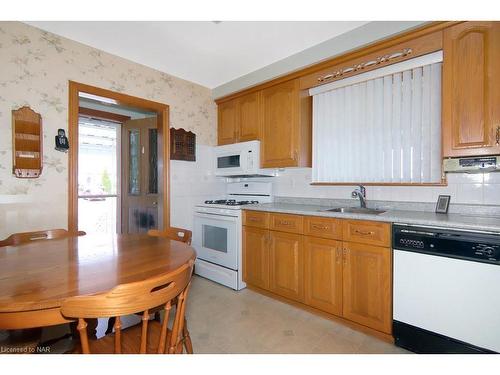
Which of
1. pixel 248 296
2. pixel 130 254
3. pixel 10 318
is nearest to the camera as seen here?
pixel 10 318

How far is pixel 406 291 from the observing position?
1664 mm

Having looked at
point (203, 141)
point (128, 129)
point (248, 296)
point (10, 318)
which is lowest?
point (248, 296)

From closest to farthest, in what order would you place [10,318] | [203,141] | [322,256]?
[10,318], [322,256], [203,141]

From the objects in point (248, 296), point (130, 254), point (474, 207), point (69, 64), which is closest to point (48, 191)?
point (69, 64)

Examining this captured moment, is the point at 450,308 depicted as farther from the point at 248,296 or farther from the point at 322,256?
the point at 248,296

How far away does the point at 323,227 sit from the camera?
208cm

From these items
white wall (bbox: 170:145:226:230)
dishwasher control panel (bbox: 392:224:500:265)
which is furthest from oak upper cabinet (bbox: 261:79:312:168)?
dishwasher control panel (bbox: 392:224:500:265)

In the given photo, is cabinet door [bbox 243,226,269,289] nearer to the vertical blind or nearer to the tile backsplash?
the tile backsplash

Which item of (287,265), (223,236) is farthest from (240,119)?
(287,265)

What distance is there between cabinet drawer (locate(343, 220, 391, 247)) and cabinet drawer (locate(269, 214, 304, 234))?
1.36 ft

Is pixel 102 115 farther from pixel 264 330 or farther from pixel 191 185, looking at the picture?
pixel 264 330

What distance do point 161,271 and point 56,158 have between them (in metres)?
1.80

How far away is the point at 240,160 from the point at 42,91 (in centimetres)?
195

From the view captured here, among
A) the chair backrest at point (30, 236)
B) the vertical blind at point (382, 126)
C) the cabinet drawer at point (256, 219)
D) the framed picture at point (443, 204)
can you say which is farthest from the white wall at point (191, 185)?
the framed picture at point (443, 204)
